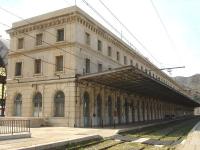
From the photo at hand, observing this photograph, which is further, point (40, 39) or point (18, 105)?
point (18, 105)

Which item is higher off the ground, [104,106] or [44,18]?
[44,18]

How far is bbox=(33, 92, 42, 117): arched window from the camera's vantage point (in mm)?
30797

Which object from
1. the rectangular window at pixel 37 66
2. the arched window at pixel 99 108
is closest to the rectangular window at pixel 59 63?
the rectangular window at pixel 37 66

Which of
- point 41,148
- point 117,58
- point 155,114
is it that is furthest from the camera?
point 155,114

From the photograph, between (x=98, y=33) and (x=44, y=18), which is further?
(x=98, y=33)

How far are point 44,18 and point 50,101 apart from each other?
9.07m

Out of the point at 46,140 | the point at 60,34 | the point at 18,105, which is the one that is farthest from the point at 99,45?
the point at 46,140

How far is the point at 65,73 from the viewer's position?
29.3m

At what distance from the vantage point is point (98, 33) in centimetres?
3397

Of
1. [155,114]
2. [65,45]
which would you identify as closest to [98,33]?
[65,45]

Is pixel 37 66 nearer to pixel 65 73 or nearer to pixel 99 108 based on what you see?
pixel 65 73

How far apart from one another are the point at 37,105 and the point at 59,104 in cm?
312

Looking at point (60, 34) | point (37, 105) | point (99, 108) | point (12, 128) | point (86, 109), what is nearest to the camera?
point (12, 128)

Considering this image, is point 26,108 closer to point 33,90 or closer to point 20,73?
point 33,90
